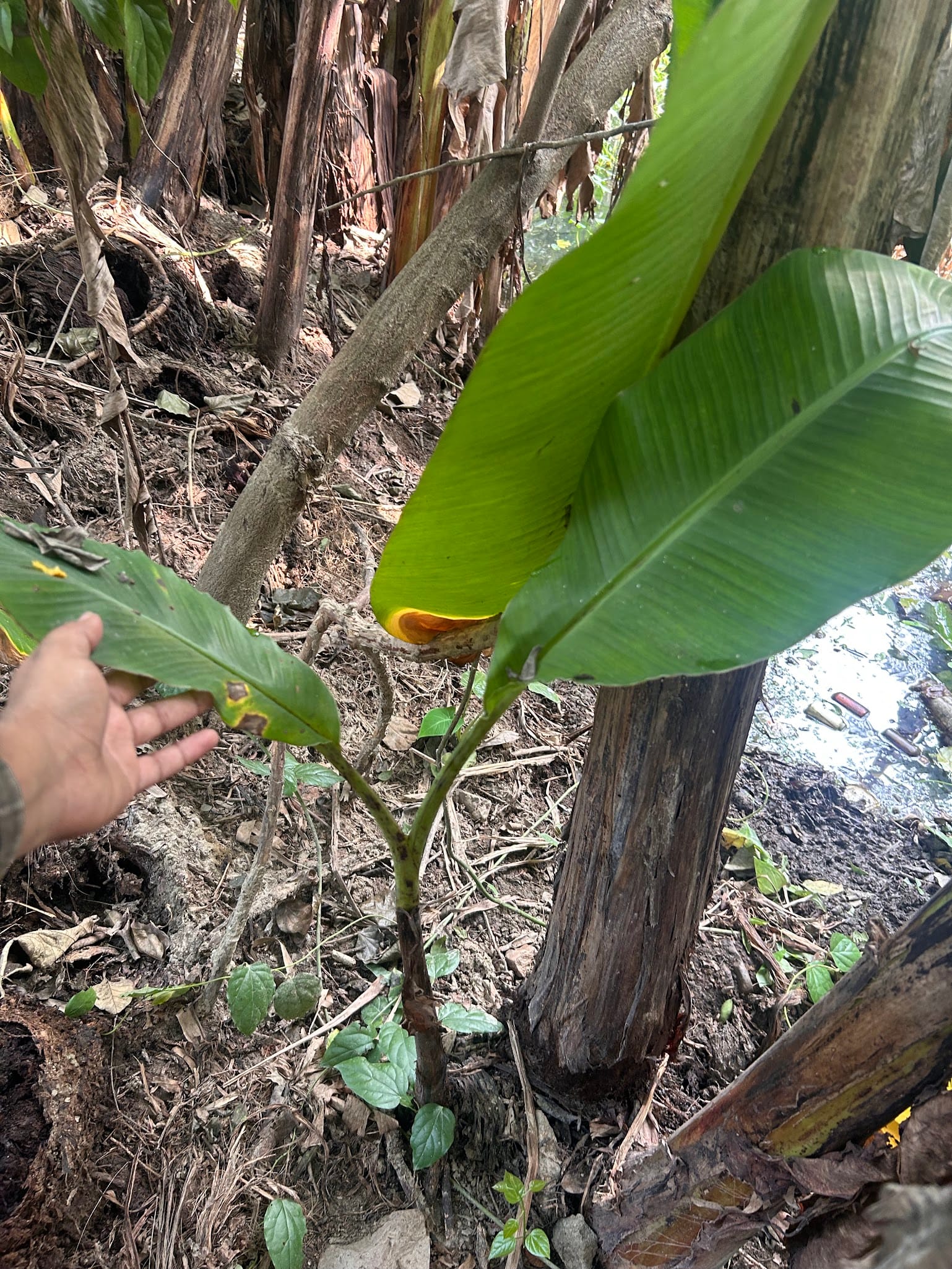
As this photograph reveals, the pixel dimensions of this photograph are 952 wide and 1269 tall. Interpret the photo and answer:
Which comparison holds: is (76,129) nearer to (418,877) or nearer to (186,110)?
(418,877)

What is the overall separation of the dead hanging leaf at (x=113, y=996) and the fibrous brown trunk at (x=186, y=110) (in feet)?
6.44

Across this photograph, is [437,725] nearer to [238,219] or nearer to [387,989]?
[387,989]

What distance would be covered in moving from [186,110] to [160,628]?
6.87 feet

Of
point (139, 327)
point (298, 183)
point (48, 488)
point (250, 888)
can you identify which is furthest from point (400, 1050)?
point (298, 183)

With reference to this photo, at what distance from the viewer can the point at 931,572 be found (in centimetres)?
210

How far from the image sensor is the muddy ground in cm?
89

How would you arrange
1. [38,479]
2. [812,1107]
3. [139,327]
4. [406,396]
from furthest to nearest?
[406,396] → [139,327] → [38,479] → [812,1107]

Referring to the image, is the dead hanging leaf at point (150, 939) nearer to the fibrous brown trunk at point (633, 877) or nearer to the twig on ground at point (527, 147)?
the fibrous brown trunk at point (633, 877)

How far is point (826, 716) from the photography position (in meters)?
1.70

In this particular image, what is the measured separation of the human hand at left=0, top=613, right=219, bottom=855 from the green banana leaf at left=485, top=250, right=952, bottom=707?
315 mm

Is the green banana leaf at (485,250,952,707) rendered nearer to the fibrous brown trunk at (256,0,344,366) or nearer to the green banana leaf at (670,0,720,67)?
the green banana leaf at (670,0,720,67)

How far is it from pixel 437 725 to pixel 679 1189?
769 millimetres

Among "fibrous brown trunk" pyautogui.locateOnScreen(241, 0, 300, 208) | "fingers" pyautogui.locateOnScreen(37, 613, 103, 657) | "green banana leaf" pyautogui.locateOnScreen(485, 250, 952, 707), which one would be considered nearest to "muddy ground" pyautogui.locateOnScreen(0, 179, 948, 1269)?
"green banana leaf" pyautogui.locateOnScreen(485, 250, 952, 707)

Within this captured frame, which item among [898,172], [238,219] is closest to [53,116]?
[898,172]
